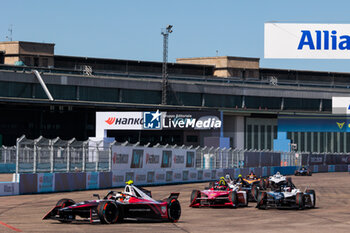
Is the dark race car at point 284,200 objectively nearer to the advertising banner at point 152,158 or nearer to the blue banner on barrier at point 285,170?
the advertising banner at point 152,158

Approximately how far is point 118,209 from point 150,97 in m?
61.0

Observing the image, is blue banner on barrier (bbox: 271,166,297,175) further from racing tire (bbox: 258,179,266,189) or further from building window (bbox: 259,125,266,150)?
racing tire (bbox: 258,179,266,189)

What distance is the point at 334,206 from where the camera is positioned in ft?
80.6

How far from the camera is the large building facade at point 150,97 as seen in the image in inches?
2758

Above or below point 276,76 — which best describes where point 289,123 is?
below

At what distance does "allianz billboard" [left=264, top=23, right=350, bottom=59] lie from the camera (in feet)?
55.1

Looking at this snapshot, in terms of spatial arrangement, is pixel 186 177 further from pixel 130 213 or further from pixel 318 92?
pixel 318 92

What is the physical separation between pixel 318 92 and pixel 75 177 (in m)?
62.2

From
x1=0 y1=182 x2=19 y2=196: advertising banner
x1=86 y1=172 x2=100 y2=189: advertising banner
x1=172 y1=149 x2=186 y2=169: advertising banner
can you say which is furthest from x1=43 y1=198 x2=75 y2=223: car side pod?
x1=172 y1=149 x2=186 y2=169: advertising banner

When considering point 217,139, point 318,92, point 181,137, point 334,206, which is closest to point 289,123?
point 318,92

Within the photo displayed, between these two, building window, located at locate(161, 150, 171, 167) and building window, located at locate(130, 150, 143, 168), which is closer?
building window, located at locate(130, 150, 143, 168)

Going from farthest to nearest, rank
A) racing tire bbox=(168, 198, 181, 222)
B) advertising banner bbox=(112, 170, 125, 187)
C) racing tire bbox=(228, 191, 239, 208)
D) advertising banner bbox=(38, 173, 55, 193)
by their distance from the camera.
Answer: advertising banner bbox=(112, 170, 125, 187)
advertising banner bbox=(38, 173, 55, 193)
racing tire bbox=(228, 191, 239, 208)
racing tire bbox=(168, 198, 181, 222)

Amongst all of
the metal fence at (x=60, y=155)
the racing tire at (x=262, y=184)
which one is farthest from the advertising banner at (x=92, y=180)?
the racing tire at (x=262, y=184)

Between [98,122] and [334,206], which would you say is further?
[98,122]
